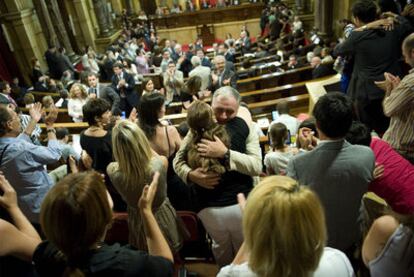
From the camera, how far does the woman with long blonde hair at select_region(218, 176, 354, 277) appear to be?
1.10 meters

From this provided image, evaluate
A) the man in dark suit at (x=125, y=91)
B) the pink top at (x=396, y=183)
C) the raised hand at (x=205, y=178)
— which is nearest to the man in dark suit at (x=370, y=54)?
the pink top at (x=396, y=183)

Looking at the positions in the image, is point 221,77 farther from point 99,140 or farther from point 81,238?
point 81,238

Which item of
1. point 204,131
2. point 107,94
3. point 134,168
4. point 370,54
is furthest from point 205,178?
point 107,94

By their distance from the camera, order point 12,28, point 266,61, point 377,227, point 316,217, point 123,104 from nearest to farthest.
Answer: point 316,217
point 377,227
point 123,104
point 266,61
point 12,28

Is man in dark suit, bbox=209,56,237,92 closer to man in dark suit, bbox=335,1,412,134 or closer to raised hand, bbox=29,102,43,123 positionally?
man in dark suit, bbox=335,1,412,134

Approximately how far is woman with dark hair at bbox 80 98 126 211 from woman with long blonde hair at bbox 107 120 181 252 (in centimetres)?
60

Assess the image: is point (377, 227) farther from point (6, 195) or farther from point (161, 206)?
point (6, 195)

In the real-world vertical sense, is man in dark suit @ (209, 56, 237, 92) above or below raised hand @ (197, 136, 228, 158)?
below

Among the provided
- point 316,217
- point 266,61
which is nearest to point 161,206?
point 316,217

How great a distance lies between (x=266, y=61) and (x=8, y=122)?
7860mm

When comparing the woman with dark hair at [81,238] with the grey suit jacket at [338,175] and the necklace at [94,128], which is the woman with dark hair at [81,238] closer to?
the grey suit jacket at [338,175]

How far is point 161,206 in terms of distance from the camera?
2215mm

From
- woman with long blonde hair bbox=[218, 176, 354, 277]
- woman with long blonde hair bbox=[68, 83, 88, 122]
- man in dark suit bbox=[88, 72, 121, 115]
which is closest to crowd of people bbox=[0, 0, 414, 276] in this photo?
woman with long blonde hair bbox=[218, 176, 354, 277]

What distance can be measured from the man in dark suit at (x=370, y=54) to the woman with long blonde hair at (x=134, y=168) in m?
2.22
